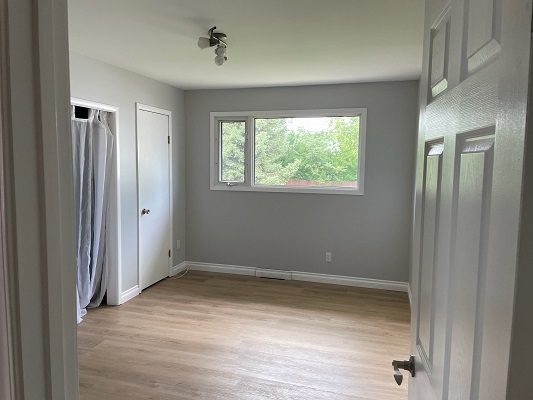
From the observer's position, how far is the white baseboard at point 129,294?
13.4 feet

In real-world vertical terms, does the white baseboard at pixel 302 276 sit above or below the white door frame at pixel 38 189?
below

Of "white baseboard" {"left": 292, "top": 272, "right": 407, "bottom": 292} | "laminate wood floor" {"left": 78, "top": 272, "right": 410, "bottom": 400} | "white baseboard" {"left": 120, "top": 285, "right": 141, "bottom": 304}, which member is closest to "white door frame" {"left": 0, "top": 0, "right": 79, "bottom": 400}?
"laminate wood floor" {"left": 78, "top": 272, "right": 410, "bottom": 400}

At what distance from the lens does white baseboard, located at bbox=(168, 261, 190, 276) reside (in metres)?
5.00

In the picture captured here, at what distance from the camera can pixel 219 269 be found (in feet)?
17.1

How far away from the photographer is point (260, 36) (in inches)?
112

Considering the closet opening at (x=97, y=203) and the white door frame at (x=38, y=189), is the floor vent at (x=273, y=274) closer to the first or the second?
the closet opening at (x=97, y=203)

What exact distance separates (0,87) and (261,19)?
2235mm

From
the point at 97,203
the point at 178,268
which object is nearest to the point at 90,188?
the point at 97,203

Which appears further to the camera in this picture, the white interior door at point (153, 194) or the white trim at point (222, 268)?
the white trim at point (222, 268)

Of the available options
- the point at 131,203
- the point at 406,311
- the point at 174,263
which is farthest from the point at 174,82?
the point at 406,311

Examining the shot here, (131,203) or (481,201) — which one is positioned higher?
(481,201)

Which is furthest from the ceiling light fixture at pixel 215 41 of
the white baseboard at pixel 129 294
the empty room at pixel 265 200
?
the white baseboard at pixel 129 294

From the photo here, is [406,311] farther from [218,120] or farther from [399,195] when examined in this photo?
[218,120]

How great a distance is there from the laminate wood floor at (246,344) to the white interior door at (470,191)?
1.68m
